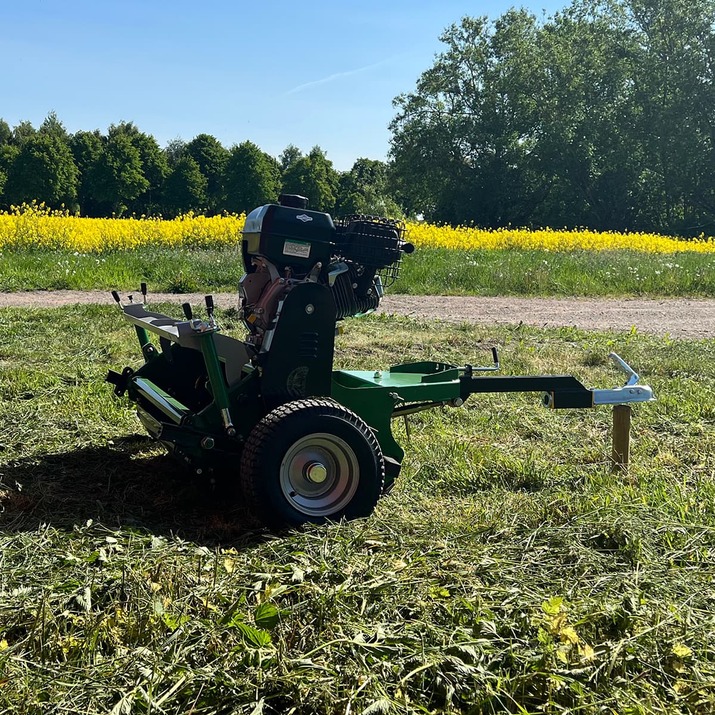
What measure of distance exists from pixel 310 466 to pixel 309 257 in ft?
3.30

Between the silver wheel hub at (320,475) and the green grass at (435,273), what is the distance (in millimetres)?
9685

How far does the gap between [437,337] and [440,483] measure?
4.60 meters

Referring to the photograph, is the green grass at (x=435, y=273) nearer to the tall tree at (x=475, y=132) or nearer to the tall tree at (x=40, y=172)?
the tall tree at (x=475, y=132)

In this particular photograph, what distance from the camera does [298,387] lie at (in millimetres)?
3721

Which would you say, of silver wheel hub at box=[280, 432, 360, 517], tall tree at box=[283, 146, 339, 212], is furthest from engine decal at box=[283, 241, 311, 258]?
tall tree at box=[283, 146, 339, 212]

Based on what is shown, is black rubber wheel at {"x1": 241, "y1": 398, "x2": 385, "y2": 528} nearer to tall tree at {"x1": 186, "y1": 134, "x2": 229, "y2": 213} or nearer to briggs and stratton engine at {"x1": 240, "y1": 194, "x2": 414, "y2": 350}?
briggs and stratton engine at {"x1": 240, "y1": 194, "x2": 414, "y2": 350}

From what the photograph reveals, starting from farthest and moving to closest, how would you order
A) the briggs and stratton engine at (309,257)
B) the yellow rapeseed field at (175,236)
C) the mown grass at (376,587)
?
the yellow rapeseed field at (175,236) → the briggs and stratton engine at (309,257) → the mown grass at (376,587)

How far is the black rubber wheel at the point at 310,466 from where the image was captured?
3309 mm

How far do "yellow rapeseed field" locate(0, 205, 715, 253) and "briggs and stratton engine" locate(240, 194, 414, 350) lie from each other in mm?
12909

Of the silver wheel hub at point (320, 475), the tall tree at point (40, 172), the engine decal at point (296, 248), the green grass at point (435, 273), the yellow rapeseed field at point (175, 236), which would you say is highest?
the tall tree at point (40, 172)

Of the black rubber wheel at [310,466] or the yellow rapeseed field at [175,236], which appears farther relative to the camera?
the yellow rapeseed field at [175,236]

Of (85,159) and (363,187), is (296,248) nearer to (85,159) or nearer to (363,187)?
(363,187)

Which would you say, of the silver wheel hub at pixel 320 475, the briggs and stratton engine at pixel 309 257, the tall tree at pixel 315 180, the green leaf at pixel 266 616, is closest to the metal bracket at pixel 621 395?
the briggs and stratton engine at pixel 309 257

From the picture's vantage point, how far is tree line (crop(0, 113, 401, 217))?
5106 centimetres
